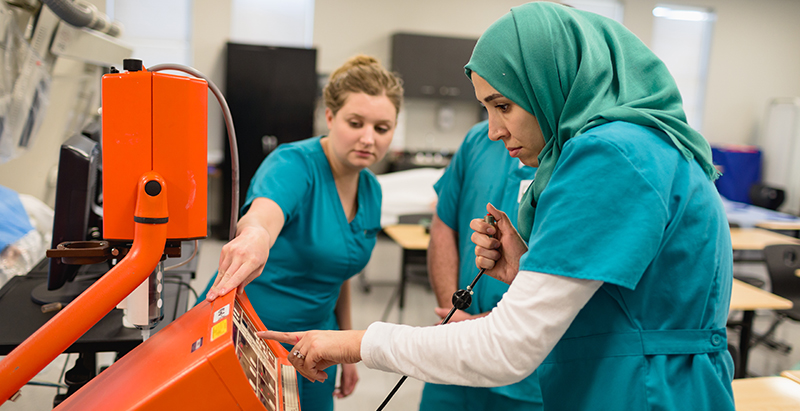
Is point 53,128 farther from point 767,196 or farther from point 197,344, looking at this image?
point 767,196

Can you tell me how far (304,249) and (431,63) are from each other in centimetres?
496

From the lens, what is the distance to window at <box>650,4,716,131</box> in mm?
6949

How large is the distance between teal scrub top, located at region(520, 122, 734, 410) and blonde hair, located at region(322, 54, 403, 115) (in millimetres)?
849

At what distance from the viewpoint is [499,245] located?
98 cm

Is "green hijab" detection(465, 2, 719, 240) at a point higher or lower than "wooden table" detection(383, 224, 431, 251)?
higher

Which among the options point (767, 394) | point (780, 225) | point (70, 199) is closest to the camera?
point (70, 199)

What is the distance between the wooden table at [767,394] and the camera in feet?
4.16

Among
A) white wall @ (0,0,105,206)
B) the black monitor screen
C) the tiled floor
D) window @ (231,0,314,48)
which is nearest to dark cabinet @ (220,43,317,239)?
window @ (231,0,314,48)

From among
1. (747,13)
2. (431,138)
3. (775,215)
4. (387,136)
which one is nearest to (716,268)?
(387,136)

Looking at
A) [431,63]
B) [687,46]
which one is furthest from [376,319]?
[687,46]

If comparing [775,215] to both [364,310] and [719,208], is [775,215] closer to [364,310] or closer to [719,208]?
[364,310]

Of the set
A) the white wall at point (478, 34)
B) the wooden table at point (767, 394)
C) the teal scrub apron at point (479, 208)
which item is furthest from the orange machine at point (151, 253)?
the white wall at point (478, 34)

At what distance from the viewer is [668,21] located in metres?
6.95

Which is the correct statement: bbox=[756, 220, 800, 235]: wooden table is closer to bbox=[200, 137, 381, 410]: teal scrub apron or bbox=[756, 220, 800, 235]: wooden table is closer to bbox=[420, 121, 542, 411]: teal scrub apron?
bbox=[420, 121, 542, 411]: teal scrub apron
